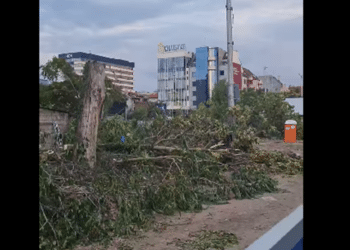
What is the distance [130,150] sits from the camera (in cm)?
645

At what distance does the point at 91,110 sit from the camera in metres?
5.42

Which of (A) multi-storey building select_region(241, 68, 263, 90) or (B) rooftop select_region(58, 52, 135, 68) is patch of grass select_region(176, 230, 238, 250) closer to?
(B) rooftop select_region(58, 52, 135, 68)

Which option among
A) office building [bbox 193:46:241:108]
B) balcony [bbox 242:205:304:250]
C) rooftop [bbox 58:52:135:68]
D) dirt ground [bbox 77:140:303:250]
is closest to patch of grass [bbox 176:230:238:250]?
dirt ground [bbox 77:140:303:250]

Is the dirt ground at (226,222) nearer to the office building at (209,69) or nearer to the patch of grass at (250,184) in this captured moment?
the patch of grass at (250,184)

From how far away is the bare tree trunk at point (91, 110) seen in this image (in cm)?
539

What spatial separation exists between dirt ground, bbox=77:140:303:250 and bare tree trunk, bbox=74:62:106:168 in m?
1.38

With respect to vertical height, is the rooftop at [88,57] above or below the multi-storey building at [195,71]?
below

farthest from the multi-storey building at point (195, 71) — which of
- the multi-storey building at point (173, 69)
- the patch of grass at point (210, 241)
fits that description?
the patch of grass at point (210, 241)

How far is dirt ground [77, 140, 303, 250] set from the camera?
4148 millimetres

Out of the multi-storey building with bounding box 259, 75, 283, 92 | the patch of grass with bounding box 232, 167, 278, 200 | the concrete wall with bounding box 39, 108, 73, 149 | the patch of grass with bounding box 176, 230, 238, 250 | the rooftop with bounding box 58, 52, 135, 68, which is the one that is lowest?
the patch of grass with bounding box 176, 230, 238, 250

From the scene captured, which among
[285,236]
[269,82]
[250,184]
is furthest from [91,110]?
[269,82]

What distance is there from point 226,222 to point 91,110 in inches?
92.2

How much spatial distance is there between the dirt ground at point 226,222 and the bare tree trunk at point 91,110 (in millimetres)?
1377

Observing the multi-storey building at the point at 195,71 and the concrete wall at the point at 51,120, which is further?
the multi-storey building at the point at 195,71
